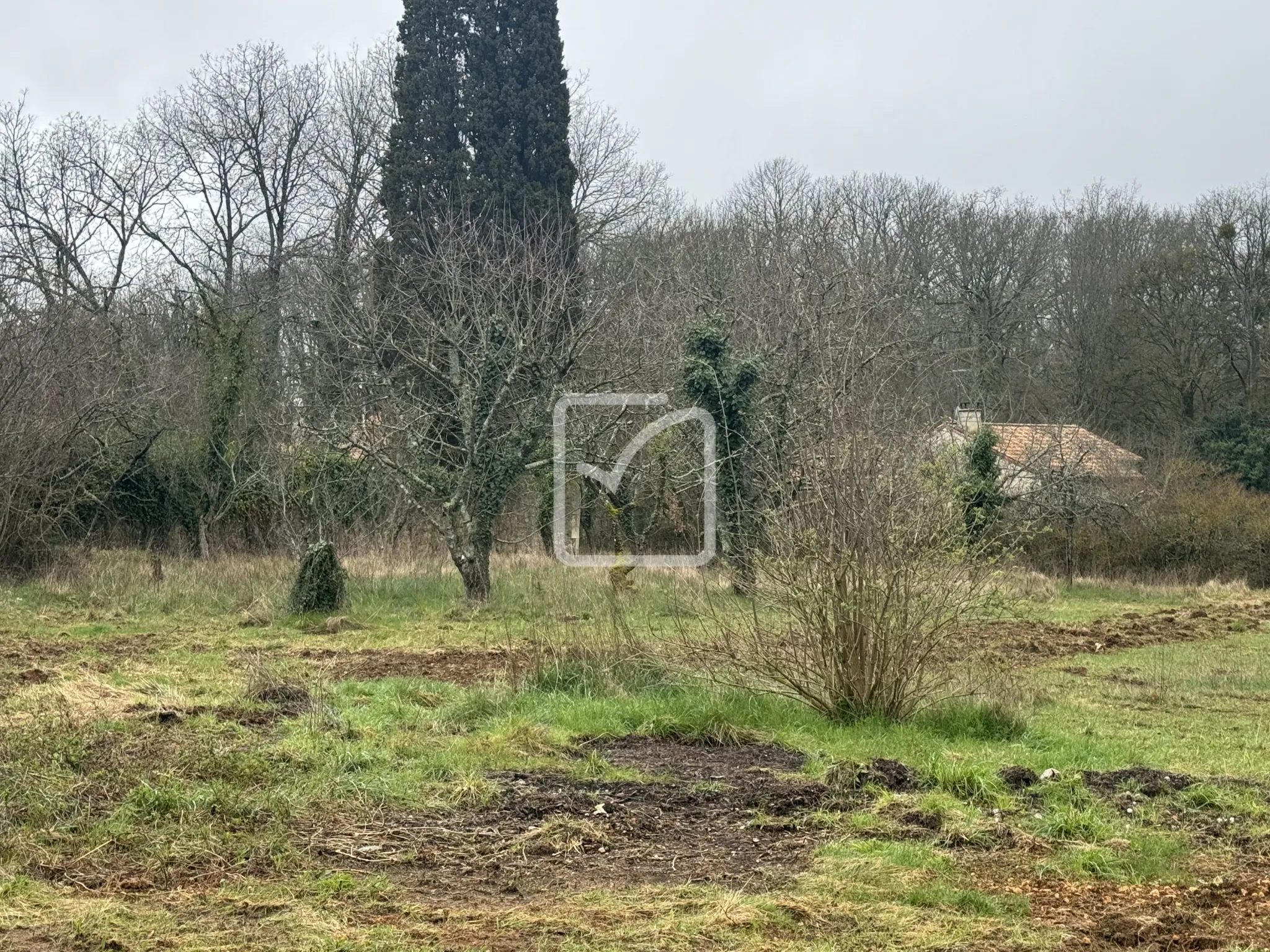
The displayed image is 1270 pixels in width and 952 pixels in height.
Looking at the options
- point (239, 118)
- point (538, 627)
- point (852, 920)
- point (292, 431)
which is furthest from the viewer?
point (239, 118)

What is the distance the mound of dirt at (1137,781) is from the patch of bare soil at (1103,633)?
14.7ft

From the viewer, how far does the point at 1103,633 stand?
15852mm

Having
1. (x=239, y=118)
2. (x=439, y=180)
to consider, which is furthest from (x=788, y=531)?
(x=239, y=118)

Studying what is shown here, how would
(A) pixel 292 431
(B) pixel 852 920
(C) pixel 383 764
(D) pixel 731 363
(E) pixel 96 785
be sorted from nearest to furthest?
(B) pixel 852 920, (E) pixel 96 785, (C) pixel 383 764, (D) pixel 731 363, (A) pixel 292 431

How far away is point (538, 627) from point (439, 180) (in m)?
15.6

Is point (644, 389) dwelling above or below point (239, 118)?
below

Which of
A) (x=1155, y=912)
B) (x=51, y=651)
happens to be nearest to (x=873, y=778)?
(x=1155, y=912)

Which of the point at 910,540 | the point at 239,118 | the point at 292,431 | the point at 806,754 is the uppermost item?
the point at 239,118

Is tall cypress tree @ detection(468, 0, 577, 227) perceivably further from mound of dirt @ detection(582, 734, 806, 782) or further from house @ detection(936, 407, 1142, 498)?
mound of dirt @ detection(582, 734, 806, 782)

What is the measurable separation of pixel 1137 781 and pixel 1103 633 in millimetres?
9946

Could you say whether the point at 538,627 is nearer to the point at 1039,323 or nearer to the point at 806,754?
the point at 806,754

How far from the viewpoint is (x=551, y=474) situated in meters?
23.2
